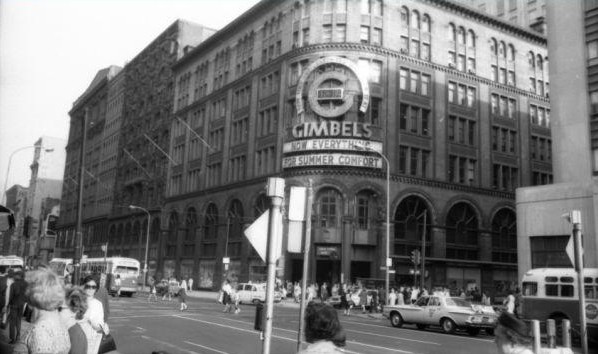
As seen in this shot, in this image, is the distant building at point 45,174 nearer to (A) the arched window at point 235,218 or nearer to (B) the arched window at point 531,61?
(A) the arched window at point 235,218

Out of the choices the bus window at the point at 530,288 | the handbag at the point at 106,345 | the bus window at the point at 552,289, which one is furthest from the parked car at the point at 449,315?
the handbag at the point at 106,345

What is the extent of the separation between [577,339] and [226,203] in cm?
4271

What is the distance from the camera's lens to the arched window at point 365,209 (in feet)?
160

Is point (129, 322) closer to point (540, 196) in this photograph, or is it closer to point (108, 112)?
point (540, 196)

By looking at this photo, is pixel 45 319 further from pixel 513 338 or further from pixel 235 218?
pixel 235 218

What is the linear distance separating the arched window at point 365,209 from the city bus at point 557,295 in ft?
Result: 78.5

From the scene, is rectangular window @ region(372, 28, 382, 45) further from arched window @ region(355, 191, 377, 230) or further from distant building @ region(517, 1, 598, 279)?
distant building @ region(517, 1, 598, 279)

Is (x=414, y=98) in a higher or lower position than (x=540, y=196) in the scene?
higher

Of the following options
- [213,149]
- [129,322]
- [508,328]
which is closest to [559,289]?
[129,322]

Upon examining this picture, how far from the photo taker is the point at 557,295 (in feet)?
78.1

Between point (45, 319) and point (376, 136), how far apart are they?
46.3 metres

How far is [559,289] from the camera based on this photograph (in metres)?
23.8

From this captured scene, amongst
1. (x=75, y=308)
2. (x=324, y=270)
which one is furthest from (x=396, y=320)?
(x=324, y=270)

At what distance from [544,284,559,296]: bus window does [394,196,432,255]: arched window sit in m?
26.1
